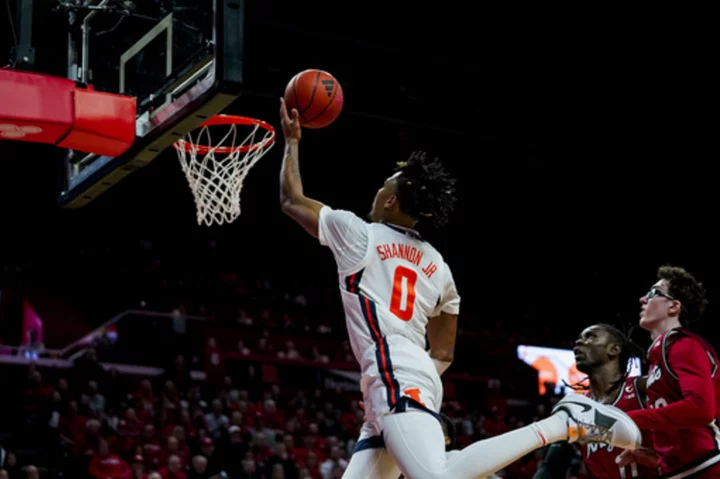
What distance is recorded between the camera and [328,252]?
20.1m

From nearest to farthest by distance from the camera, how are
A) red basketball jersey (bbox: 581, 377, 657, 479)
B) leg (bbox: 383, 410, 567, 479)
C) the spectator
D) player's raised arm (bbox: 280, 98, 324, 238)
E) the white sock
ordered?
leg (bbox: 383, 410, 567, 479), the white sock, player's raised arm (bbox: 280, 98, 324, 238), red basketball jersey (bbox: 581, 377, 657, 479), the spectator

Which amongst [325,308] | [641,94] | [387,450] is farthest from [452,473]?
[325,308]

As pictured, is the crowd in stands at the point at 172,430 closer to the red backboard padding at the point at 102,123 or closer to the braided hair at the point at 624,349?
the red backboard padding at the point at 102,123

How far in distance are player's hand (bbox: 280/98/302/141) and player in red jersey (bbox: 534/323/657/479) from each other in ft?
6.40

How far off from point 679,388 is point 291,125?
215 centimetres

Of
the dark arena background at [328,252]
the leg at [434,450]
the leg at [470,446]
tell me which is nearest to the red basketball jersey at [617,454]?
the leg at [470,446]

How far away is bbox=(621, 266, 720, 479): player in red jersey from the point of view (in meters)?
4.16

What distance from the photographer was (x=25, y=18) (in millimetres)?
6004

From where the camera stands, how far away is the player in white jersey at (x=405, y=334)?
3.59 m

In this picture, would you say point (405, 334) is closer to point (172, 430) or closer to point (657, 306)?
point (657, 306)

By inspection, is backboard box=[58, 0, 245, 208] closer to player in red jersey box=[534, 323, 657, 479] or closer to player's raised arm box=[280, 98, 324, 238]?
player's raised arm box=[280, 98, 324, 238]

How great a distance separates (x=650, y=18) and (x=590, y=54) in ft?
3.84

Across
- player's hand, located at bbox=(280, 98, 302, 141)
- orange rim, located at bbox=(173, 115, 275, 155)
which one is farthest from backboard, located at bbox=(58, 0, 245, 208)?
player's hand, located at bbox=(280, 98, 302, 141)

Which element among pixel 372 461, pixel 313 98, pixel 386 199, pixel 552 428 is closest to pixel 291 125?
pixel 313 98
